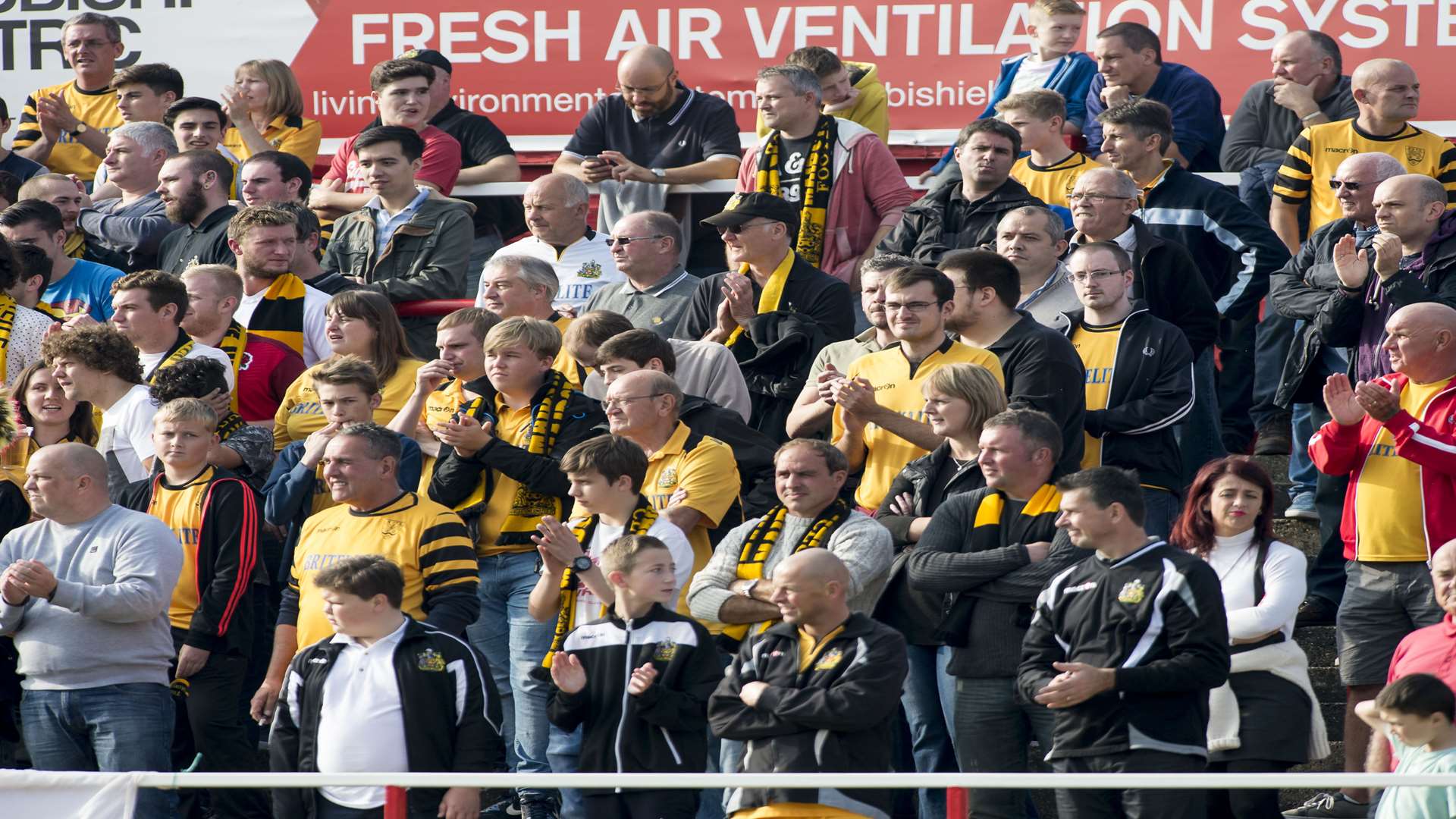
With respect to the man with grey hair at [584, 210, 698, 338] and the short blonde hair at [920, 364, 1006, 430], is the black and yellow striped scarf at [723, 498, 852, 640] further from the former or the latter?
the man with grey hair at [584, 210, 698, 338]

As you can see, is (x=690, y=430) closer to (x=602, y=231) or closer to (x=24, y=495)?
(x=24, y=495)

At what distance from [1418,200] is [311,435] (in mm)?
4314

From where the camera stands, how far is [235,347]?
8492 mm

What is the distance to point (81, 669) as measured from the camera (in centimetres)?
694

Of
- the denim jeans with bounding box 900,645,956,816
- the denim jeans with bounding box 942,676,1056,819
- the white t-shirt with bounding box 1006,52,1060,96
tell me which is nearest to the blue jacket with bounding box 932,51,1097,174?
the white t-shirt with bounding box 1006,52,1060,96

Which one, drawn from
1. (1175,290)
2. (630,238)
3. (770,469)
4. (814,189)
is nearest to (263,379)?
(630,238)

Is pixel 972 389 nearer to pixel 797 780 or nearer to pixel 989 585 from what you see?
pixel 989 585

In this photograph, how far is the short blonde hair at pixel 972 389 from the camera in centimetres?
695

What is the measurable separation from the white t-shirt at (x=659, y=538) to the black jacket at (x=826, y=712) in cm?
77

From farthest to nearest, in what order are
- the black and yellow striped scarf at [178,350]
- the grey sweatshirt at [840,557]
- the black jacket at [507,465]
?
the black and yellow striped scarf at [178,350]
the black jacket at [507,465]
the grey sweatshirt at [840,557]

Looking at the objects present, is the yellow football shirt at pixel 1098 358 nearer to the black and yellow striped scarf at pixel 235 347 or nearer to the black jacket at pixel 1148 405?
the black jacket at pixel 1148 405

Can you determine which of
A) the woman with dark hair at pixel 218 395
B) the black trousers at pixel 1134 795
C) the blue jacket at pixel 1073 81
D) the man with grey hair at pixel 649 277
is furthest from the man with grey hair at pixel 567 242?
the black trousers at pixel 1134 795

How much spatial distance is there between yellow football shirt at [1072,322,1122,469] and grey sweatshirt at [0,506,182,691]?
338 cm

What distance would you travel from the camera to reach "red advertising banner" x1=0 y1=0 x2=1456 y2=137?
11344 millimetres
